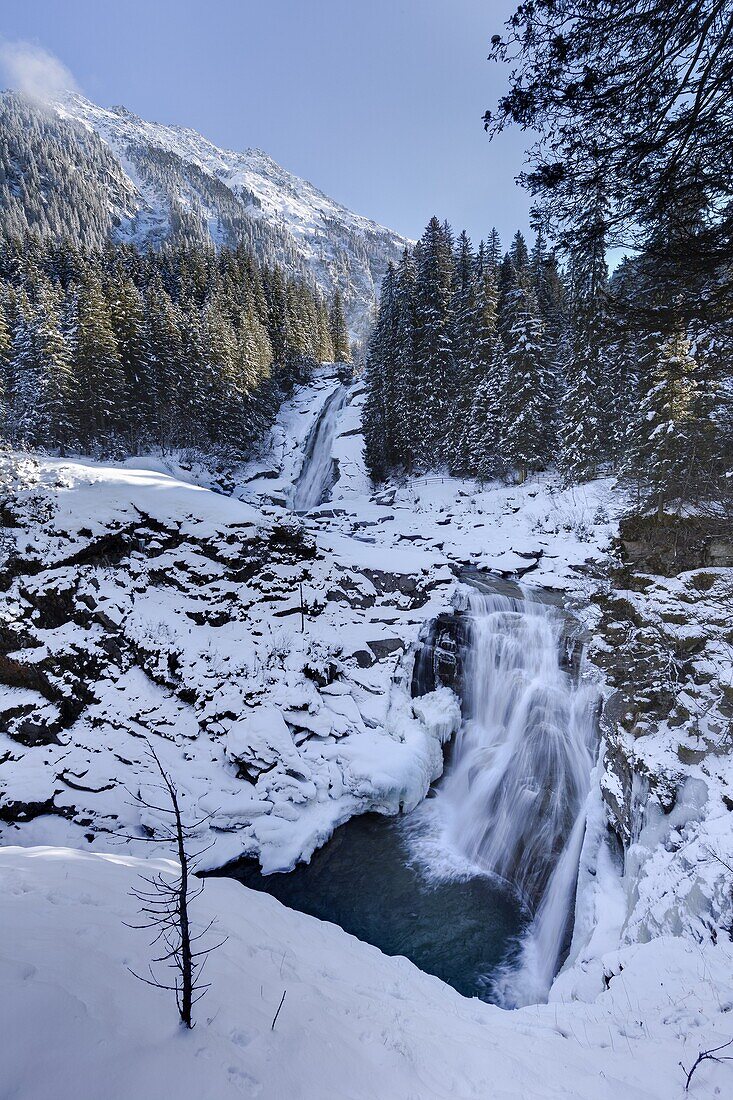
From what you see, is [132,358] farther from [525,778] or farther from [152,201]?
[152,201]

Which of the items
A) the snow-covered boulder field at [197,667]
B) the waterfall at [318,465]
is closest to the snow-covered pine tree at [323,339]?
the waterfall at [318,465]

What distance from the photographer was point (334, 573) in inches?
628

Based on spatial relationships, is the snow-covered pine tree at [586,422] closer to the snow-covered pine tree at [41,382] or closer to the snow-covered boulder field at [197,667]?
the snow-covered boulder field at [197,667]

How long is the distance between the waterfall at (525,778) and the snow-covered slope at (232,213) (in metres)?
140

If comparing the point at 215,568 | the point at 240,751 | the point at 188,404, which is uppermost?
the point at 188,404

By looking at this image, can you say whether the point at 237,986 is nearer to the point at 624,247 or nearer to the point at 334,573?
the point at 624,247

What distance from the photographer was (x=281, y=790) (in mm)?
10234

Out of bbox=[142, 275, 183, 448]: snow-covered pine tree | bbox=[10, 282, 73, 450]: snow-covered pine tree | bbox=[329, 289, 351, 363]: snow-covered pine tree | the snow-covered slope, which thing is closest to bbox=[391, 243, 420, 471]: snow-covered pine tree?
bbox=[142, 275, 183, 448]: snow-covered pine tree

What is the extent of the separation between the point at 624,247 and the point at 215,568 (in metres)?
13.4

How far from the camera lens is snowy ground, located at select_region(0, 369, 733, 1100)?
360cm

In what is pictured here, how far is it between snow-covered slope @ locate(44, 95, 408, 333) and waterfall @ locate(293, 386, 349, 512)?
4183 inches

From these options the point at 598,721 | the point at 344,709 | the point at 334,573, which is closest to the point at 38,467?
the point at 334,573

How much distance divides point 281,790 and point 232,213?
182 meters

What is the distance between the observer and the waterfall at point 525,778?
7879mm
